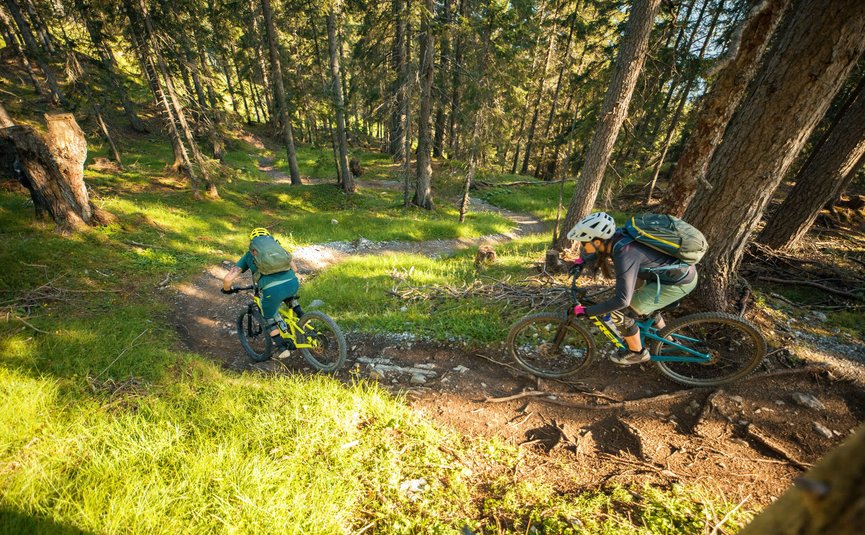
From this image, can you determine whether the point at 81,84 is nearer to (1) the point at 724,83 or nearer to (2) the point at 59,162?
(2) the point at 59,162

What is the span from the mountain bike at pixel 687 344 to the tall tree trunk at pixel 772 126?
76 cm

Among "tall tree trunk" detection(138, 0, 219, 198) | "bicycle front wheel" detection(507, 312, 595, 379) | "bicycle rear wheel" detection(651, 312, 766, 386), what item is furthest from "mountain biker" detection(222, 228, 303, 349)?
"tall tree trunk" detection(138, 0, 219, 198)

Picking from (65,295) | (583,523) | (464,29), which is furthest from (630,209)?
(65,295)

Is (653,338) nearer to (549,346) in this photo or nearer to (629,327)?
(629,327)

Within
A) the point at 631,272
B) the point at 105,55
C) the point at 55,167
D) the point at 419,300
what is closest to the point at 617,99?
the point at 631,272

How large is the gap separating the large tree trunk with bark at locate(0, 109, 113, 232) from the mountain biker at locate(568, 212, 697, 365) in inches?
496

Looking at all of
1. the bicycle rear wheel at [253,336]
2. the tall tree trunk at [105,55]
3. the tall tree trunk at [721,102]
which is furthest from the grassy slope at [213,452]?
the tall tree trunk at [105,55]

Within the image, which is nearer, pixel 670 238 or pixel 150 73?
pixel 670 238

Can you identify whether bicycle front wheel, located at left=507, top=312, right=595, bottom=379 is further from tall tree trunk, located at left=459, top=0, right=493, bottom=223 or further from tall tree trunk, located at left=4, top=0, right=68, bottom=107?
tall tree trunk, located at left=4, top=0, right=68, bottom=107

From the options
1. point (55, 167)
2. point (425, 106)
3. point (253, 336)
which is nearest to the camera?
point (253, 336)

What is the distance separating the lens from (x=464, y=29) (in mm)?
12898

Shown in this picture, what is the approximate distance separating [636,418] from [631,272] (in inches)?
71.5

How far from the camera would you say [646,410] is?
4324 millimetres

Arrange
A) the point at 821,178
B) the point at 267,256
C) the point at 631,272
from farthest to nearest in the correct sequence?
1. the point at 821,178
2. the point at 267,256
3. the point at 631,272
